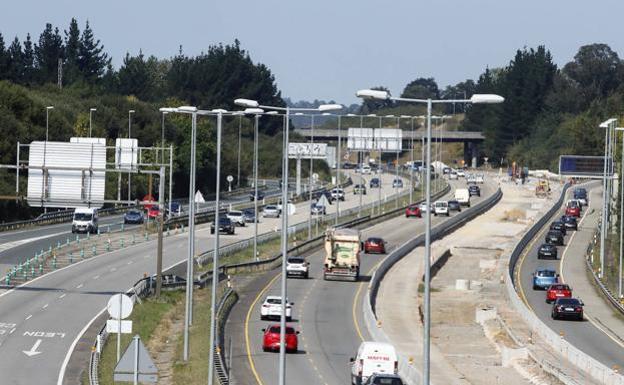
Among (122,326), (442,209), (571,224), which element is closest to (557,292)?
(122,326)

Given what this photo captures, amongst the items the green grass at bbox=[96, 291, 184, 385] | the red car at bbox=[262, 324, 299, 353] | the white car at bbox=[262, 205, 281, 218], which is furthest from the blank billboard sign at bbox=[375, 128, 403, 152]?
the red car at bbox=[262, 324, 299, 353]

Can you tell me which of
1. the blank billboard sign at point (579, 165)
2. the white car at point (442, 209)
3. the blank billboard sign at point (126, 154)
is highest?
the blank billboard sign at point (579, 165)

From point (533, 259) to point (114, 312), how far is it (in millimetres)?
73337

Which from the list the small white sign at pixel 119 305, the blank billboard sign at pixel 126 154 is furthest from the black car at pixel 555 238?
the small white sign at pixel 119 305

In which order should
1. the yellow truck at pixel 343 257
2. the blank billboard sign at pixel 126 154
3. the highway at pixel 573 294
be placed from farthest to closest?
the yellow truck at pixel 343 257 → the blank billboard sign at pixel 126 154 → the highway at pixel 573 294

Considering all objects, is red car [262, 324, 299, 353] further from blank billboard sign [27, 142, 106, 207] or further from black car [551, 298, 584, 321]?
black car [551, 298, 584, 321]

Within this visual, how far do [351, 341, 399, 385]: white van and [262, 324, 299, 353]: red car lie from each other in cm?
905

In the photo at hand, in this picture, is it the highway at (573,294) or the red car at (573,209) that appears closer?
the highway at (573,294)

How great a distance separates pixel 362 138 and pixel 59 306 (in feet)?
328

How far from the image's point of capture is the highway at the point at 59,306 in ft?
177

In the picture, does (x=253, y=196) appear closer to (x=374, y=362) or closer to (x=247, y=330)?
(x=247, y=330)

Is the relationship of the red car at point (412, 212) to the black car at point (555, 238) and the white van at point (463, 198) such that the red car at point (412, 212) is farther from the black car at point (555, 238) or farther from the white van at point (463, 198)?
the black car at point (555, 238)

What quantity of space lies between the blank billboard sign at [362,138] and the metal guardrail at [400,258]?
15256 millimetres

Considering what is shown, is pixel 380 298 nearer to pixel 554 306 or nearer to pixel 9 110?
pixel 554 306
